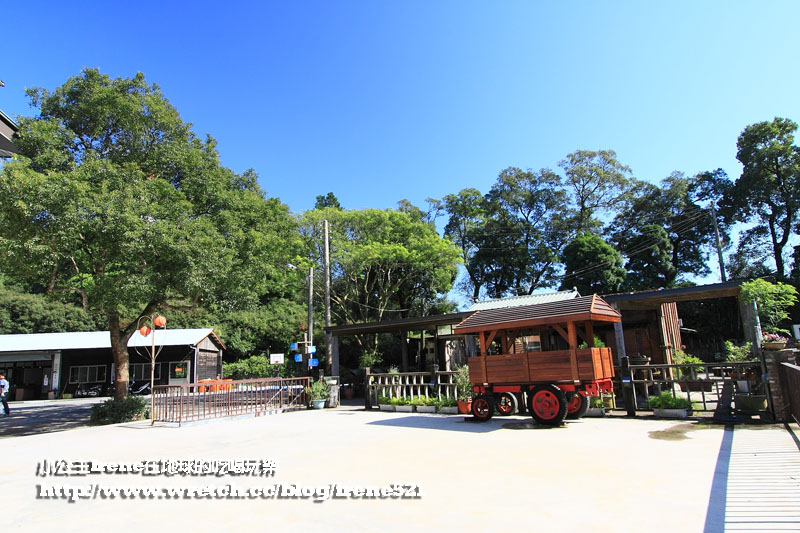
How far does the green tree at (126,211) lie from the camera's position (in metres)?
11.4

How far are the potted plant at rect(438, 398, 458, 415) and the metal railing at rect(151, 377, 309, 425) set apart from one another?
570 centimetres

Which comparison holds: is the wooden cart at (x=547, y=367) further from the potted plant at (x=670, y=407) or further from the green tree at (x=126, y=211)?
the green tree at (x=126, y=211)

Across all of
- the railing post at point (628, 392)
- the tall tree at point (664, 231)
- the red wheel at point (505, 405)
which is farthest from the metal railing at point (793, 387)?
the tall tree at point (664, 231)

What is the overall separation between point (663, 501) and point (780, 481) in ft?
4.65

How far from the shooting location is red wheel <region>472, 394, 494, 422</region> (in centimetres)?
1070

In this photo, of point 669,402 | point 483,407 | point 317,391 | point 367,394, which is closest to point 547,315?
point 483,407

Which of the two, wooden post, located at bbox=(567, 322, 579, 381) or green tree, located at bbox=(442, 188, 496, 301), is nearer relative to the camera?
wooden post, located at bbox=(567, 322, 579, 381)

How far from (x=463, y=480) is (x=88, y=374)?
3085 cm

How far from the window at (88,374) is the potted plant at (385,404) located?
73.6 ft

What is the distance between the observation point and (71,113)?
46.7 ft

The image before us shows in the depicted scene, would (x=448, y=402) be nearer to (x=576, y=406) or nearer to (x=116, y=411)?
(x=576, y=406)

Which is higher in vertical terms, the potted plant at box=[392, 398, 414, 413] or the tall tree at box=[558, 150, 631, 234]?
the tall tree at box=[558, 150, 631, 234]

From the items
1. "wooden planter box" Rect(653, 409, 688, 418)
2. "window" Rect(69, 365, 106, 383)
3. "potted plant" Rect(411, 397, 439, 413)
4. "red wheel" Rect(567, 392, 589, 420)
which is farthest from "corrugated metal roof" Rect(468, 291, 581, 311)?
"window" Rect(69, 365, 106, 383)

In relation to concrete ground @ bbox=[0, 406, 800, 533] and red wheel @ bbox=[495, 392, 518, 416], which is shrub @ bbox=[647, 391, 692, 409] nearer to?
concrete ground @ bbox=[0, 406, 800, 533]
